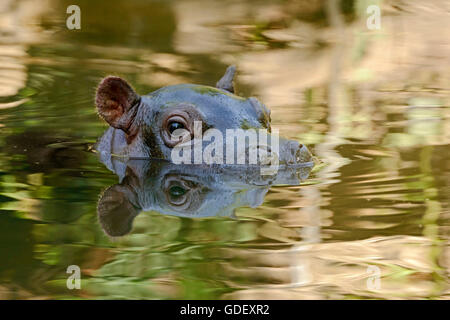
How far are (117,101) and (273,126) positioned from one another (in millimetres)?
1973

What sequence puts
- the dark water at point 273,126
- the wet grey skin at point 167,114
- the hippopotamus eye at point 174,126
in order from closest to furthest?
the dark water at point 273,126, the wet grey skin at point 167,114, the hippopotamus eye at point 174,126

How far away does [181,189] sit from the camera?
6043mm

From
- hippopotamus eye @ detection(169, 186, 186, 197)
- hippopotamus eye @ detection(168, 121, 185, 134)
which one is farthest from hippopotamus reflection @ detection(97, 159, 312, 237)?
hippopotamus eye @ detection(168, 121, 185, 134)

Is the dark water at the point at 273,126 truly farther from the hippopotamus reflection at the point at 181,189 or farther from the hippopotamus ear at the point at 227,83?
the hippopotamus ear at the point at 227,83

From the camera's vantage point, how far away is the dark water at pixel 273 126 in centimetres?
425

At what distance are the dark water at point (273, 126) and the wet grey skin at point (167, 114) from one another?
46 centimetres

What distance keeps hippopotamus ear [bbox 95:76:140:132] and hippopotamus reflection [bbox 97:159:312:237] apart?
374mm

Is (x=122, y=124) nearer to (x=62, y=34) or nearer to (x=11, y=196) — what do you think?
(x=11, y=196)

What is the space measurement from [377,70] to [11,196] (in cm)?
697

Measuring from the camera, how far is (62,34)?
13.0 metres

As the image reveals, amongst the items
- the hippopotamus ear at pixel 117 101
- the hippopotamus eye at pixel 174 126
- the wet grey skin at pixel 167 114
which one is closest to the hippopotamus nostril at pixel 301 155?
the wet grey skin at pixel 167 114

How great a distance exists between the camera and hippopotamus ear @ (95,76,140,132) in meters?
7.20

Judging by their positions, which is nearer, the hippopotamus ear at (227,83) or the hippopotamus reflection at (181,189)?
the hippopotamus reflection at (181,189)

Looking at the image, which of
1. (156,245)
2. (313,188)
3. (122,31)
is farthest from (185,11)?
(156,245)
